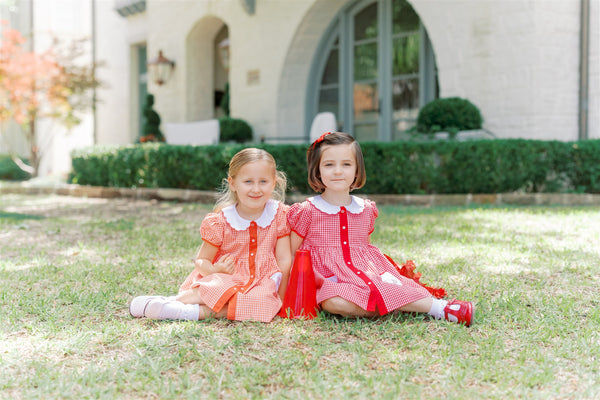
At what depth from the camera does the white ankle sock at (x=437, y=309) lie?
234 centimetres

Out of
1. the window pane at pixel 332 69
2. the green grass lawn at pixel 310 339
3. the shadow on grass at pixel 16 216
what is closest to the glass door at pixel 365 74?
the window pane at pixel 332 69

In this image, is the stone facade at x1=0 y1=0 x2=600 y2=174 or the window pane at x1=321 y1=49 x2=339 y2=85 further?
the window pane at x1=321 y1=49 x2=339 y2=85

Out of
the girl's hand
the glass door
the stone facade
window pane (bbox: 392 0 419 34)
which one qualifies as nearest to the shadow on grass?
the girl's hand

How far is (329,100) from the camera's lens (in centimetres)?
1027

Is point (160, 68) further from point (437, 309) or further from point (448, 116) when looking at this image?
point (437, 309)

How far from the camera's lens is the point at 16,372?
70.9 inches

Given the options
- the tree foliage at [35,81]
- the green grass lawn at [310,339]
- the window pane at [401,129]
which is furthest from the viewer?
the tree foliage at [35,81]

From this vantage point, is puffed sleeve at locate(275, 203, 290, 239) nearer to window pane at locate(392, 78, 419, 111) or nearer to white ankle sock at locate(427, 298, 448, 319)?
white ankle sock at locate(427, 298, 448, 319)

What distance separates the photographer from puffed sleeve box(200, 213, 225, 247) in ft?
8.25

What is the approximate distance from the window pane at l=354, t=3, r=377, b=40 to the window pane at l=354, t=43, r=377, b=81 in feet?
0.57

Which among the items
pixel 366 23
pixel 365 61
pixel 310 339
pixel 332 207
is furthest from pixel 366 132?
pixel 310 339

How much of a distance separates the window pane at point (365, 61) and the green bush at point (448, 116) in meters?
2.56

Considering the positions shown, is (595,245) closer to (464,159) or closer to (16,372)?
(464,159)

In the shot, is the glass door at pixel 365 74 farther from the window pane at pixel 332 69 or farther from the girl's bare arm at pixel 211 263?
the girl's bare arm at pixel 211 263
